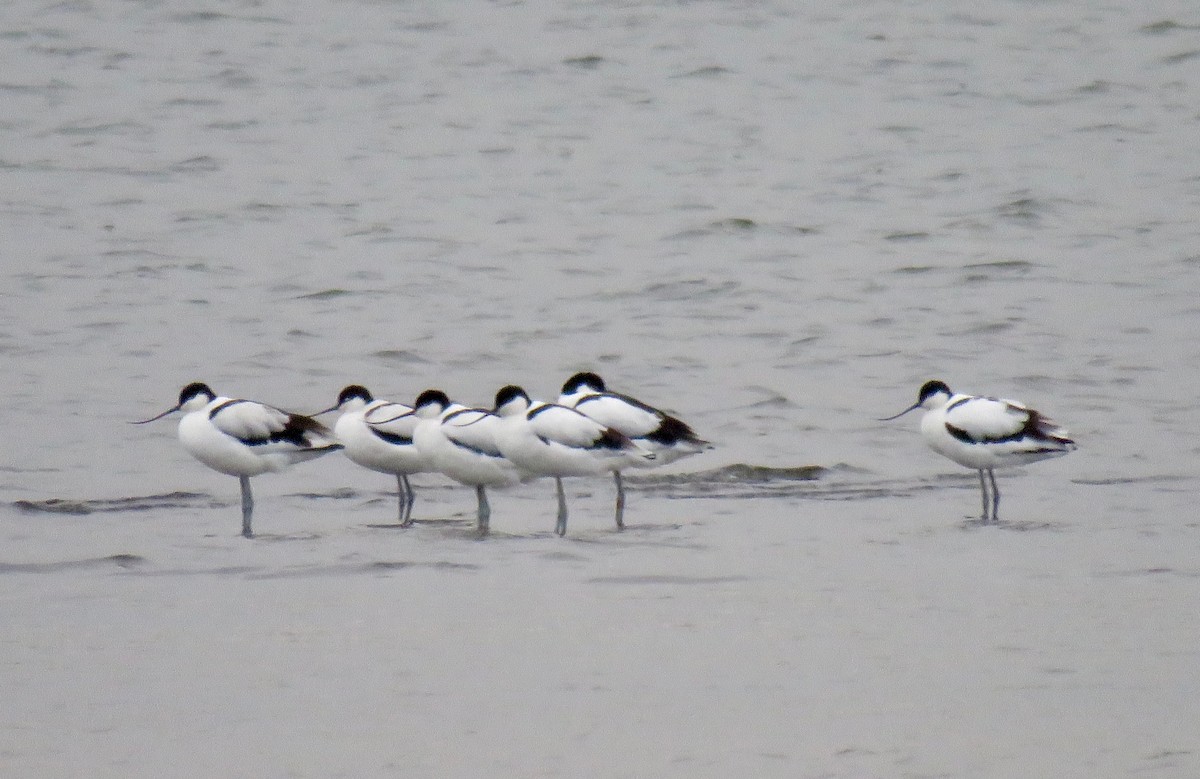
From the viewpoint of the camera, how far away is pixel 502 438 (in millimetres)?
12945

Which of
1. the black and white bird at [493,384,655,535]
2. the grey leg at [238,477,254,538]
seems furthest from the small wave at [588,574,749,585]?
the grey leg at [238,477,254,538]

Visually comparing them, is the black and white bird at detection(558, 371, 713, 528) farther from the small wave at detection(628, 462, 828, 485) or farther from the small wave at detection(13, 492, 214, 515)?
the small wave at detection(13, 492, 214, 515)

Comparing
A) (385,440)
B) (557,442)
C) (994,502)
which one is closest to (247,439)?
(385,440)

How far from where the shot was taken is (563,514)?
12.7 meters

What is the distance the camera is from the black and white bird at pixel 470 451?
42.6ft

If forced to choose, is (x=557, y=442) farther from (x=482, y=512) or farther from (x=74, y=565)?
(x=74, y=565)

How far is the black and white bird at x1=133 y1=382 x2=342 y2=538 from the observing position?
13219 mm

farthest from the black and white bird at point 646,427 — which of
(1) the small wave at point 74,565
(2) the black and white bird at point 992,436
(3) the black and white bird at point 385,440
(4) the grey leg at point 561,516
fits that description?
(1) the small wave at point 74,565

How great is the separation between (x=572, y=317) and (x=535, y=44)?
15198mm

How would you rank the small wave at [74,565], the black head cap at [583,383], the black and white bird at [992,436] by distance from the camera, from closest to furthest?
the small wave at [74,565]
the black and white bird at [992,436]
the black head cap at [583,383]

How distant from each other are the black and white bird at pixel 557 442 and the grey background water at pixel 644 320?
1.78 ft

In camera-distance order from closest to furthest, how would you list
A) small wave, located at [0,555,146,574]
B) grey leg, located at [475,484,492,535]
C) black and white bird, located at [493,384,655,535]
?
small wave, located at [0,555,146,574] < grey leg, located at [475,484,492,535] < black and white bird, located at [493,384,655,535]

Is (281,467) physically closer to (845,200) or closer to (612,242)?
(612,242)

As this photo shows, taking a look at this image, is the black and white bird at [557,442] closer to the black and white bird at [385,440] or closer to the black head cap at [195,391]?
the black and white bird at [385,440]
